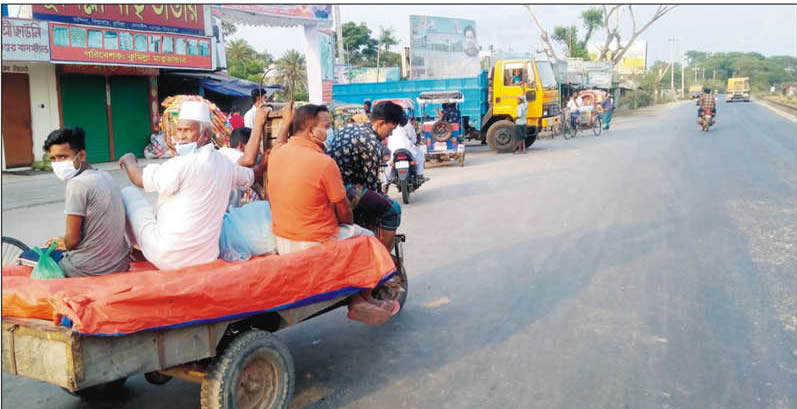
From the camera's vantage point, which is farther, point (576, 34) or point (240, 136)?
point (576, 34)

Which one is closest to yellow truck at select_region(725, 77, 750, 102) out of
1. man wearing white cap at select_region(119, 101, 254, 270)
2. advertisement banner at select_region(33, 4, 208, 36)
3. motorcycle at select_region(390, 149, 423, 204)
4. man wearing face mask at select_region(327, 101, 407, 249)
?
advertisement banner at select_region(33, 4, 208, 36)

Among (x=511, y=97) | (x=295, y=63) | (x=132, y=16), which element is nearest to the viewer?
(x=132, y=16)

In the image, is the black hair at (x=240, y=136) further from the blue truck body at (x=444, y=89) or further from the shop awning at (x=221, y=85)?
the shop awning at (x=221, y=85)

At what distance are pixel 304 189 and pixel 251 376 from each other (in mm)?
1162

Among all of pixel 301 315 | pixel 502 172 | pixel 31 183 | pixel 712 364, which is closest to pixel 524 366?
pixel 712 364

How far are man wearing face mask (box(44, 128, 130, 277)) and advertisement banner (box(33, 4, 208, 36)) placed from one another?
43.5 feet

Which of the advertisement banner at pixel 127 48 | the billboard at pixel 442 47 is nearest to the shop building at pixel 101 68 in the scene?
the advertisement banner at pixel 127 48

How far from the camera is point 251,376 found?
348cm

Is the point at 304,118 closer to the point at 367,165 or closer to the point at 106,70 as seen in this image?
the point at 367,165

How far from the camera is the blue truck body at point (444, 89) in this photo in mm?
19250

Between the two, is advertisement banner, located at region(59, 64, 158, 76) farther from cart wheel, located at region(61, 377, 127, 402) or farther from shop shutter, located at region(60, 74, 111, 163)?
cart wheel, located at region(61, 377, 127, 402)

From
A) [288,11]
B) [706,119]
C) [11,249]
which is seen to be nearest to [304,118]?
[11,249]

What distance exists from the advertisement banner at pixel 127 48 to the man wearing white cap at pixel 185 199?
521 inches

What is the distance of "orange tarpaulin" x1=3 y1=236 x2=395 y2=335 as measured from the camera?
9.20 ft
